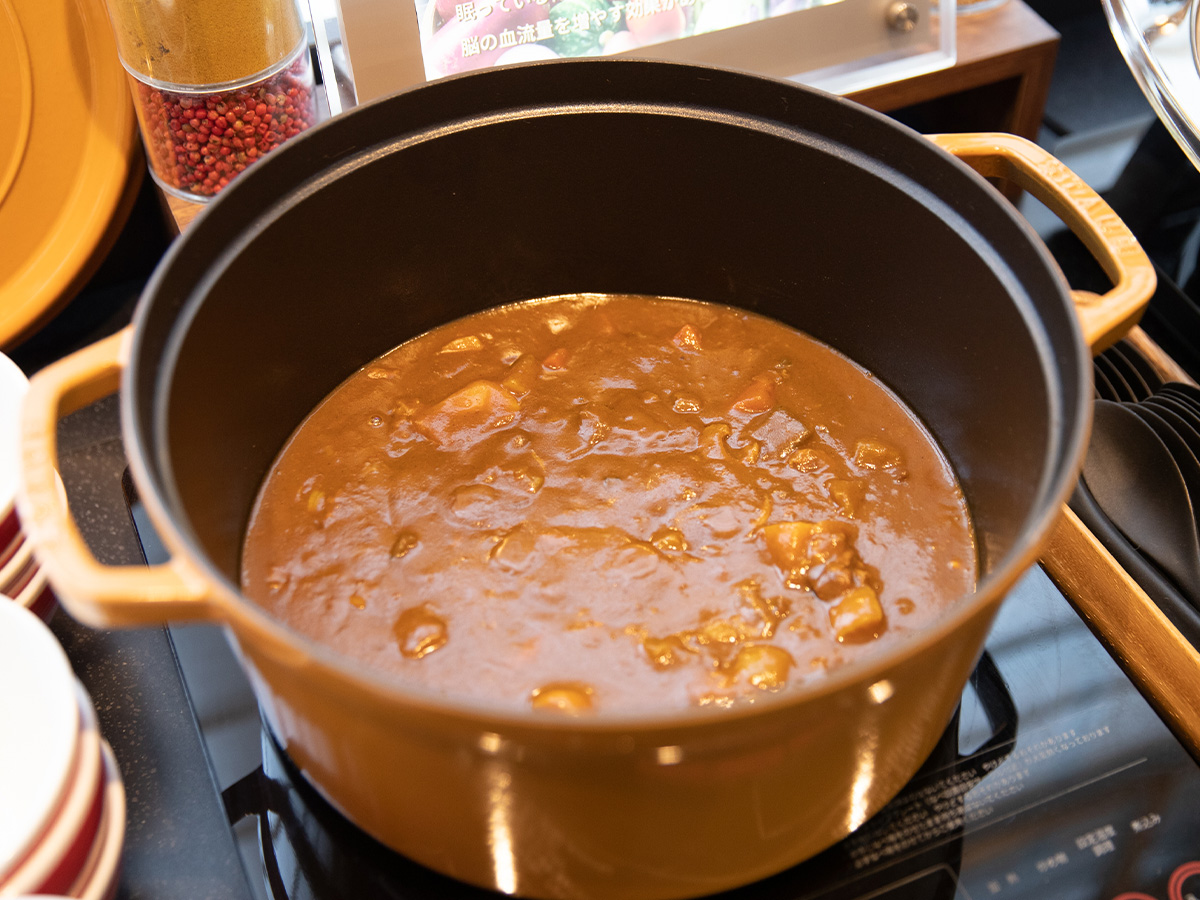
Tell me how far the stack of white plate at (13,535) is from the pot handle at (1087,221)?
2.98 feet

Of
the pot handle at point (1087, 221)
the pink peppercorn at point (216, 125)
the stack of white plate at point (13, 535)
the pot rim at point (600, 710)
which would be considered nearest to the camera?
the pot rim at point (600, 710)

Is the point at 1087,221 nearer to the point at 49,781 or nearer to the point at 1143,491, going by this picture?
the point at 1143,491

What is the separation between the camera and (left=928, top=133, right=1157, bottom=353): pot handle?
0.87 m

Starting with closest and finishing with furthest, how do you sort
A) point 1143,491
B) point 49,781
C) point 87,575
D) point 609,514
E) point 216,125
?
point 87,575, point 49,781, point 609,514, point 1143,491, point 216,125

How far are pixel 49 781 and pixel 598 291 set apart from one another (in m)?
0.81

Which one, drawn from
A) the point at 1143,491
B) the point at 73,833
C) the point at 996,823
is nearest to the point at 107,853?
the point at 73,833

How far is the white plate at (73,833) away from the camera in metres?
0.77

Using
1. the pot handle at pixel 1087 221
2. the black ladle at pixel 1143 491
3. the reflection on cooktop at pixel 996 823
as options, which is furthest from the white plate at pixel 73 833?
the black ladle at pixel 1143 491

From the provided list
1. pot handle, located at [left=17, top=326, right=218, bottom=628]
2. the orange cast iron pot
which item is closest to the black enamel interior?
the orange cast iron pot

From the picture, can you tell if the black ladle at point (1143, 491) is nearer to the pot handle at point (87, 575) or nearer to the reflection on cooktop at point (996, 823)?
the reflection on cooktop at point (996, 823)

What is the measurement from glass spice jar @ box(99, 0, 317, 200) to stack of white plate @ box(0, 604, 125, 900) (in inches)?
25.4

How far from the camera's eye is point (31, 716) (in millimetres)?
890

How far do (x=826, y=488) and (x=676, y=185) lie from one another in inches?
15.4

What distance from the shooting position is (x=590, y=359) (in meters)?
1.27
